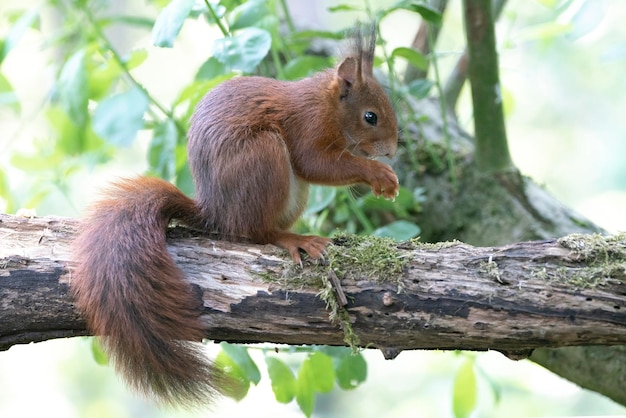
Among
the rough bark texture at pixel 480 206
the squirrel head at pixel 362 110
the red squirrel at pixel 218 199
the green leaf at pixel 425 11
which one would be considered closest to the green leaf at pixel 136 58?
the red squirrel at pixel 218 199

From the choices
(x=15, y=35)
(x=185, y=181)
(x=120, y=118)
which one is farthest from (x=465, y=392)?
(x=15, y=35)

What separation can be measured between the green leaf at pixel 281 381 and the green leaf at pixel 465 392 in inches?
21.6

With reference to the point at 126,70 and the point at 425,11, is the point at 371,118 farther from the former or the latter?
the point at 126,70

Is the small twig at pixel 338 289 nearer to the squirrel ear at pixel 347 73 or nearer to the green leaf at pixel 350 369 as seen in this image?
the green leaf at pixel 350 369

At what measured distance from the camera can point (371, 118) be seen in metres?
2.16

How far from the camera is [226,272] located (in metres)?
1.69

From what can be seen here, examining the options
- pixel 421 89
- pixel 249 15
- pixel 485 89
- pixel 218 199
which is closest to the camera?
pixel 218 199

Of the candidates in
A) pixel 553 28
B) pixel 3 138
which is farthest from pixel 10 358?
pixel 553 28

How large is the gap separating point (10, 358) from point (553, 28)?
458 cm

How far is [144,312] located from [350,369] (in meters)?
0.77

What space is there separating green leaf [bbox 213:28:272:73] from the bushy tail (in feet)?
1.81

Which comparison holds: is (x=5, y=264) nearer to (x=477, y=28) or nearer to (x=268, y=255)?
(x=268, y=255)

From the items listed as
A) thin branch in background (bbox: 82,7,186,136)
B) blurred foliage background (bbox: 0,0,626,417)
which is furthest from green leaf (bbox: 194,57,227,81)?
thin branch in background (bbox: 82,7,186,136)

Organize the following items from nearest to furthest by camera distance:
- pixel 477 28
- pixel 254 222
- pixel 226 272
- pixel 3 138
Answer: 1. pixel 226 272
2. pixel 254 222
3. pixel 477 28
4. pixel 3 138
